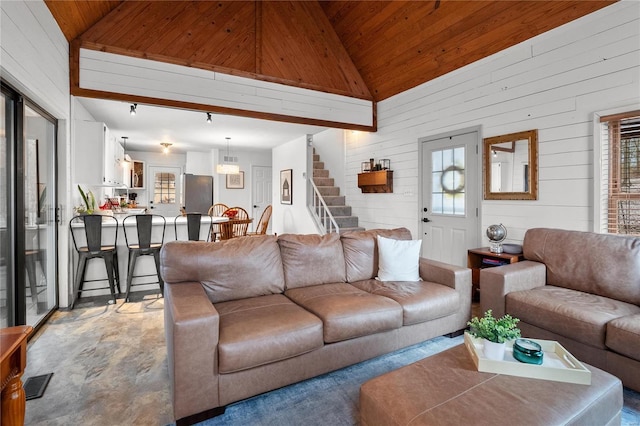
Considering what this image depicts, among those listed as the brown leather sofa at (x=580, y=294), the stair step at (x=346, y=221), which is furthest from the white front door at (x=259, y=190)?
the brown leather sofa at (x=580, y=294)

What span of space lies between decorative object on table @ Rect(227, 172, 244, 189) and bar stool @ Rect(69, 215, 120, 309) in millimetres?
5067

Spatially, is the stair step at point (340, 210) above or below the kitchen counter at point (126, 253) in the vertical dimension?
above

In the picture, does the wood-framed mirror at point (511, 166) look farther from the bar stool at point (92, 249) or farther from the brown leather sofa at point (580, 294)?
the bar stool at point (92, 249)

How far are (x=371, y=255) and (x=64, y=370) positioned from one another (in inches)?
99.8

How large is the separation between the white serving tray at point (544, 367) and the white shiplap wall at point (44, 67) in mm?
3385

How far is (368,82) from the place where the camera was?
5781mm

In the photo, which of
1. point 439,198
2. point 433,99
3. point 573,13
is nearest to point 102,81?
point 433,99

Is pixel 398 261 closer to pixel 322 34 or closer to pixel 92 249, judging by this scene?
pixel 92 249

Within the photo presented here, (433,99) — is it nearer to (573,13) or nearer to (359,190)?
(573,13)

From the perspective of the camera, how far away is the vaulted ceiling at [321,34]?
11.7 ft

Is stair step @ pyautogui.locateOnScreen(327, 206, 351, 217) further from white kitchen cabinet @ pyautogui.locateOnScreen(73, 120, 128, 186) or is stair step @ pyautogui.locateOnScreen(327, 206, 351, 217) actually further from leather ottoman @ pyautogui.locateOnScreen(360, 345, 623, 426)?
leather ottoman @ pyautogui.locateOnScreen(360, 345, 623, 426)

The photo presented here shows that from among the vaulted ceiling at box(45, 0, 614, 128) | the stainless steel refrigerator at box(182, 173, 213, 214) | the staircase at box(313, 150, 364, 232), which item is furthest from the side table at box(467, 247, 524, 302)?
the stainless steel refrigerator at box(182, 173, 213, 214)

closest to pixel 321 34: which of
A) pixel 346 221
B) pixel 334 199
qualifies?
pixel 334 199

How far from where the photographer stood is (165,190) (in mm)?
9172
